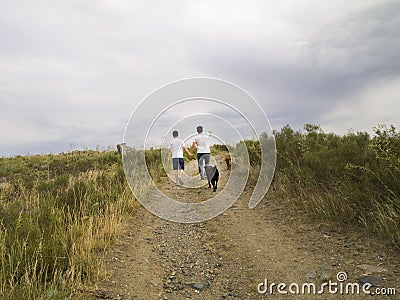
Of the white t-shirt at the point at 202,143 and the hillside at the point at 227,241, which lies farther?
the white t-shirt at the point at 202,143

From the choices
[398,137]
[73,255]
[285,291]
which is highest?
[398,137]

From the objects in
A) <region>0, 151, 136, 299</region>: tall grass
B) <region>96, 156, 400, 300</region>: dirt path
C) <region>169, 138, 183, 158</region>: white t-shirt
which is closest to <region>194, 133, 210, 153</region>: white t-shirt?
<region>169, 138, 183, 158</region>: white t-shirt

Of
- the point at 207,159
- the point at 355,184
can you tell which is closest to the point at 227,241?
the point at 355,184

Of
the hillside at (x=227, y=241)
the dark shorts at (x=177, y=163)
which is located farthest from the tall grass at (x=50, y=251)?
the dark shorts at (x=177, y=163)

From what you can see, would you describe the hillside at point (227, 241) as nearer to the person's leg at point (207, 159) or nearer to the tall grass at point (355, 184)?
the tall grass at point (355, 184)

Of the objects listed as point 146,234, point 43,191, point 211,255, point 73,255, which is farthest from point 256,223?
point 43,191

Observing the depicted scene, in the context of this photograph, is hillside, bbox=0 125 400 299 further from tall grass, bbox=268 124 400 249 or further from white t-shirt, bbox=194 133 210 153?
white t-shirt, bbox=194 133 210 153

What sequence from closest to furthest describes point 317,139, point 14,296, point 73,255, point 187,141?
point 14,296 < point 73,255 < point 317,139 < point 187,141

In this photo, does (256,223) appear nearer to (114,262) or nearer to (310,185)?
(310,185)

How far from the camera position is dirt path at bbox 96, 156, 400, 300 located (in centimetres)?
384

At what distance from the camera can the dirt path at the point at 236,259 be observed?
3.84 meters

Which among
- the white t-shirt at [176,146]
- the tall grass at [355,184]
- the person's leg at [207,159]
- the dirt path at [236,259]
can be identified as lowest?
the dirt path at [236,259]

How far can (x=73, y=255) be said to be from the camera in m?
4.01

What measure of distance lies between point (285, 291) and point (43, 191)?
6.46m
